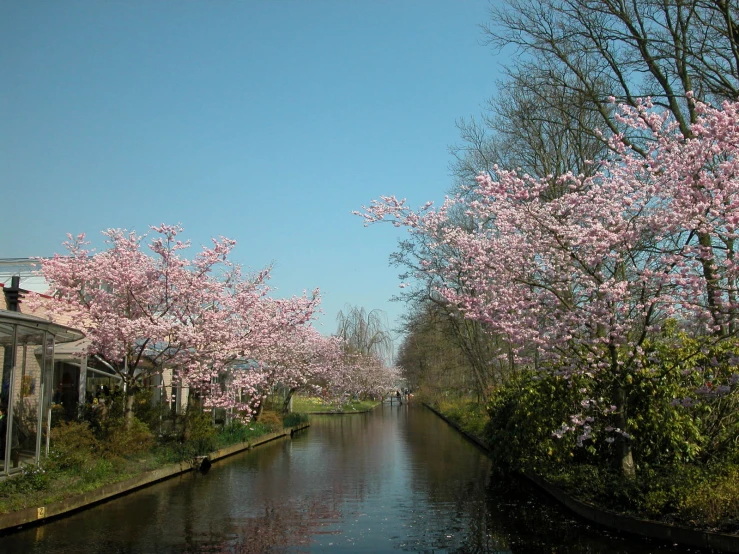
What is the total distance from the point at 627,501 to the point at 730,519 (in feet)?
6.88

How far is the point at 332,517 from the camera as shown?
40.4ft

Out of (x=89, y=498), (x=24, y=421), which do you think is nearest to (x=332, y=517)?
(x=89, y=498)

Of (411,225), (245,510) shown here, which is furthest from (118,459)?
(411,225)

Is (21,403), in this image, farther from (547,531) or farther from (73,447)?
(547,531)

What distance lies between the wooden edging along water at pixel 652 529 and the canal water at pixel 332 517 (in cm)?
16

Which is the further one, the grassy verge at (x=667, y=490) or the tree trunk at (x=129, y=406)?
the tree trunk at (x=129, y=406)

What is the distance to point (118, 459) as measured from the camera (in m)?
15.8

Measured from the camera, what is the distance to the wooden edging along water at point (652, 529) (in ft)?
28.5

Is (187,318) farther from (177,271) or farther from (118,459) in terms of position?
(118,459)

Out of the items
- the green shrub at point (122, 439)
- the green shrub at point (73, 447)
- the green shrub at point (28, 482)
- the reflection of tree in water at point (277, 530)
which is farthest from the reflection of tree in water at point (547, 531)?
the green shrub at point (122, 439)

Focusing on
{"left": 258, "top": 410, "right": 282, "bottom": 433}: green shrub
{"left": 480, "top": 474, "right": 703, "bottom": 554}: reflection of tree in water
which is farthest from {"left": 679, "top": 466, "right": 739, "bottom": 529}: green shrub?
{"left": 258, "top": 410, "right": 282, "bottom": 433}: green shrub

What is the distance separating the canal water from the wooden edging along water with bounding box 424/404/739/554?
0.51ft

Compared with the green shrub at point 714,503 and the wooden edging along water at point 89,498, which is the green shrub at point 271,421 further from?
the green shrub at point 714,503

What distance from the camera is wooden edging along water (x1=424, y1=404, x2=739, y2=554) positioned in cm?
870
